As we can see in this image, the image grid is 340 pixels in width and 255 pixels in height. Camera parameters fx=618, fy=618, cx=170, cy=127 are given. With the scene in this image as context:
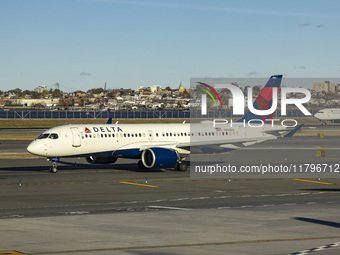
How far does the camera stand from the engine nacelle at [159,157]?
52306 millimetres

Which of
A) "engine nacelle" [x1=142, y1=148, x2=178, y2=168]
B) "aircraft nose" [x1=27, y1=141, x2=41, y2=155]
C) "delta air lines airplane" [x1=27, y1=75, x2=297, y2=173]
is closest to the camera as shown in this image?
"aircraft nose" [x1=27, y1=141, x2=41, y2=155]

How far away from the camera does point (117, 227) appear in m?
26.4

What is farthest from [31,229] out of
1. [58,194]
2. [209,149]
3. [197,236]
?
[209,149]

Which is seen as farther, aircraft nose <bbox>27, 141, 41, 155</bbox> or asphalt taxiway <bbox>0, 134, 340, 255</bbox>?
aircraft nose <bbox>27, 141, 41, 155</bbox>

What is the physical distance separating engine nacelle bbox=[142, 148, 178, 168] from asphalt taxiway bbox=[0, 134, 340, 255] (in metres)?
1.00

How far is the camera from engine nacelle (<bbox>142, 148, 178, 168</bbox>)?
52306mm

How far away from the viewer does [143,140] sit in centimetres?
5625

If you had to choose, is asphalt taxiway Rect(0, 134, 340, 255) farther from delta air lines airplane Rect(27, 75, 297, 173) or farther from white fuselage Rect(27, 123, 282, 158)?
white fuselage Rect(27, 123, 282, 158)

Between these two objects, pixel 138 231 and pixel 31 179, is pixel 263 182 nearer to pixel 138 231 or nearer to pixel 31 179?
pixel 31 179

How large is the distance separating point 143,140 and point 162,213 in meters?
25.7

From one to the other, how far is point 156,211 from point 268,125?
31917 mm

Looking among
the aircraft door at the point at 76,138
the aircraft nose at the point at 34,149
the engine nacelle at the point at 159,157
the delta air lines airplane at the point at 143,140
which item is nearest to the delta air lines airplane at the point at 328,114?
the delta air lines airplane at the point at 143,140

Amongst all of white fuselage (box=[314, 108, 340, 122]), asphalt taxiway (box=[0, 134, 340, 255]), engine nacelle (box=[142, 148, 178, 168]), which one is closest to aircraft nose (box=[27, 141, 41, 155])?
asphalt taxiway (box=[0, 134, 340, 255])

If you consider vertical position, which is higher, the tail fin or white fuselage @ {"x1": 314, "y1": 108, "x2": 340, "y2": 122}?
the tail fin
